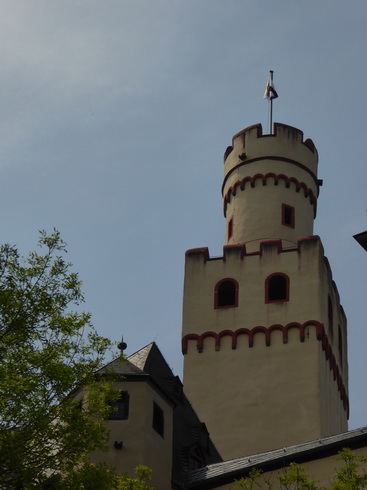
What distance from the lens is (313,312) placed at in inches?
1751

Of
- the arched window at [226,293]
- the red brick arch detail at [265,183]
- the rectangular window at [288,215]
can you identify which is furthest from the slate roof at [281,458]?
the red brick arch detail at [265,183]

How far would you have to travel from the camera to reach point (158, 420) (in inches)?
1201

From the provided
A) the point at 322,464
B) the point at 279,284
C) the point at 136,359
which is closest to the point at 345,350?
the point at 279,284

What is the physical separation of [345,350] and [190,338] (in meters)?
8.19

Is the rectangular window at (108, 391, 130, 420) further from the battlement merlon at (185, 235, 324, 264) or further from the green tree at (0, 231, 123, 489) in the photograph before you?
the battlement merlon at (185, 235, 324, 264)

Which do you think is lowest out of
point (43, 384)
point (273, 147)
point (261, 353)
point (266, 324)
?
point (43, 384)

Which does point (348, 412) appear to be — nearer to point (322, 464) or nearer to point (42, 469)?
point (322, 464)

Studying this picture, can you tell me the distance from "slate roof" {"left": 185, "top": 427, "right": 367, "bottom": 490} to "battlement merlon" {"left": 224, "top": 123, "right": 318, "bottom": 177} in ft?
78.1

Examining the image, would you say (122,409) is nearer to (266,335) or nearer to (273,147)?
(266,335)

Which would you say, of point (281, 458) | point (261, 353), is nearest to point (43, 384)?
point (281, 458)


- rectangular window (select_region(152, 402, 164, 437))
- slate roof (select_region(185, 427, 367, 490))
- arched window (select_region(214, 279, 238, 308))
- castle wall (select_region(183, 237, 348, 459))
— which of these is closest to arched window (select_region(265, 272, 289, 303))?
castle wall (select_region(183, 237, 348, 459))

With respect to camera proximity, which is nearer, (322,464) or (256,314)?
(322,464)

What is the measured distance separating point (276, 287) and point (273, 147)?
25.9 feet

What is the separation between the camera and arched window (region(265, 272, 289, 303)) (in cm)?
4547
